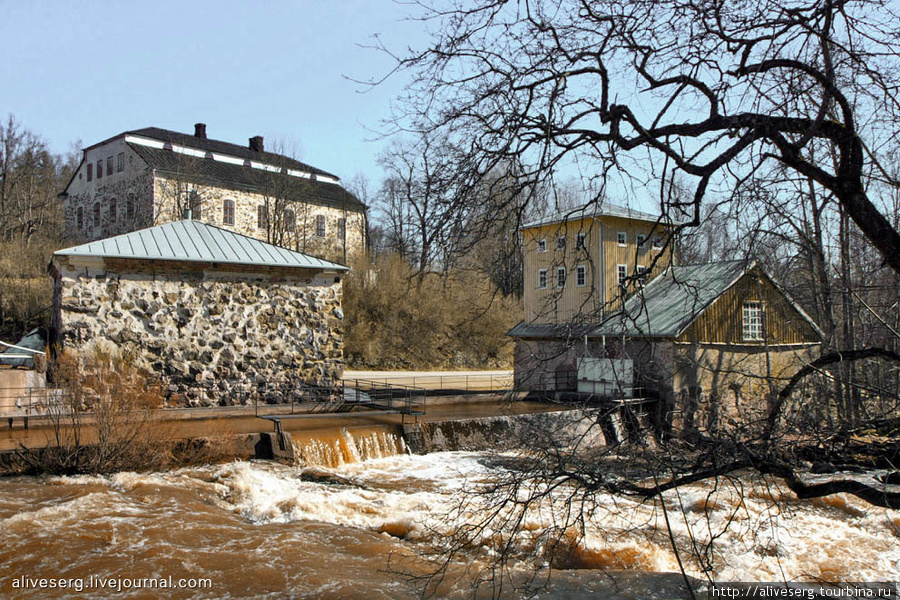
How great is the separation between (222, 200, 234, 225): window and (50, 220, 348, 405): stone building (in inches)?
781

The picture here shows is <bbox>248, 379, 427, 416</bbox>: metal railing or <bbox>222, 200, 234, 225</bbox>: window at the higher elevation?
<bbox>222, 200, 234, 225</bbox>: window

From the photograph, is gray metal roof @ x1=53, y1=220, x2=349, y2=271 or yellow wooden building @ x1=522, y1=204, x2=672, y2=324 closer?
yellow wooden building @ x1=522, y1=204, x2=672, y2=324

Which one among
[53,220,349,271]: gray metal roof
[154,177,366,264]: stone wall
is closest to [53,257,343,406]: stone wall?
[53,220,349,271]: gray metal roof

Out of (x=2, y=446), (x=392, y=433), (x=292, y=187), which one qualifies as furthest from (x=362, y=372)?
(x=2, y=446)

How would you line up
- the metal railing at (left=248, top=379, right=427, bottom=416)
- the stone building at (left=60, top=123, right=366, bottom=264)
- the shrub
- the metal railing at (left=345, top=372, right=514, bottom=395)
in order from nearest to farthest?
1. the metal railing at (left=248, top=379, right=427, bottom=416)
2. the metal railing at (left=345, top=372, right=514, bottom=395)
3. the stone building at (left=60, top=123, right=366, bottom=264)
4. the shrub

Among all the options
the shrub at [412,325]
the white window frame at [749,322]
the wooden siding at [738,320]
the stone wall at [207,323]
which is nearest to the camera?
the stone wall at [207,323]

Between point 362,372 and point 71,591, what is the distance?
23704 millimetres

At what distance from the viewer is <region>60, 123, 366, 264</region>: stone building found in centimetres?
3284

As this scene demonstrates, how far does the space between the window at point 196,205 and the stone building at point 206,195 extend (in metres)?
0.05

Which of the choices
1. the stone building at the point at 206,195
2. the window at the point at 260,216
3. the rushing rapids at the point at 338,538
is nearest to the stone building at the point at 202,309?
the rushing rapids at the point at 338,538

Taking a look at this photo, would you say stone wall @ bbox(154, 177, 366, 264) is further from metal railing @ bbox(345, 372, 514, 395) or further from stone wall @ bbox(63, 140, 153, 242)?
metal railing @ bbox(345, 372, 514, 395)

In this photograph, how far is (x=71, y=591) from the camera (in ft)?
21.9

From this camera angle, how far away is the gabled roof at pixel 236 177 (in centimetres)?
3350

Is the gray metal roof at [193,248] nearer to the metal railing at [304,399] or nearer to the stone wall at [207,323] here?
the stone wall at [207,323]
